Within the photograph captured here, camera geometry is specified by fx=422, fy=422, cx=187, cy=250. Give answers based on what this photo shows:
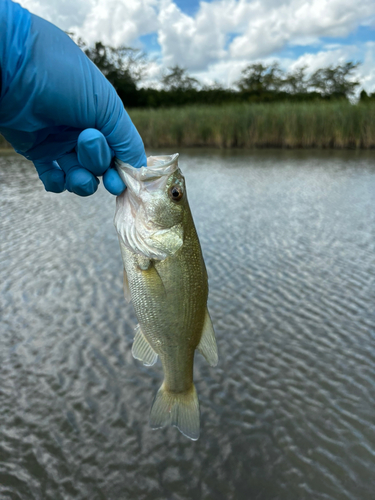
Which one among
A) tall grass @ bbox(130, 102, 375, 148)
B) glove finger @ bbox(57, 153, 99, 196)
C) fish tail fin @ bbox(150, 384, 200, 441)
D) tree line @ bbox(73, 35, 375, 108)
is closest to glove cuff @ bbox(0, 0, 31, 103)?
glove finger @ bbox(57, 153, 99, 196)

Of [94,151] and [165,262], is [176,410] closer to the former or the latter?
[165,262]

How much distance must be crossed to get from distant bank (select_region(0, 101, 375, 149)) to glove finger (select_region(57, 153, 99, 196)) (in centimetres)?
1316

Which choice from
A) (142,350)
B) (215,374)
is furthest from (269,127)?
(142,350)

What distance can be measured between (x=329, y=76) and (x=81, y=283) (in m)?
37.4

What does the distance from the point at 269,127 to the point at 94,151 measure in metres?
13.6

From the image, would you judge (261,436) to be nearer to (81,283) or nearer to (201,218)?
(81,283)

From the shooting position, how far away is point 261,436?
2.21 meters

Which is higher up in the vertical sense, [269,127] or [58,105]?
[58,105]

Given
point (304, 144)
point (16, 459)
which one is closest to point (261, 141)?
point (304, 144)

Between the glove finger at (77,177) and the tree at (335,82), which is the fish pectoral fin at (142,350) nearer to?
the glove finger at (77,177)

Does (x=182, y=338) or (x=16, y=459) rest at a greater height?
(x=182, y=338)

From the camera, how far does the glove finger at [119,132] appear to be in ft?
6.43

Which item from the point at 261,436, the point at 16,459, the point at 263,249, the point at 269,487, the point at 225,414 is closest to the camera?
the point at 269,487

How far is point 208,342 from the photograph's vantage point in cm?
192
